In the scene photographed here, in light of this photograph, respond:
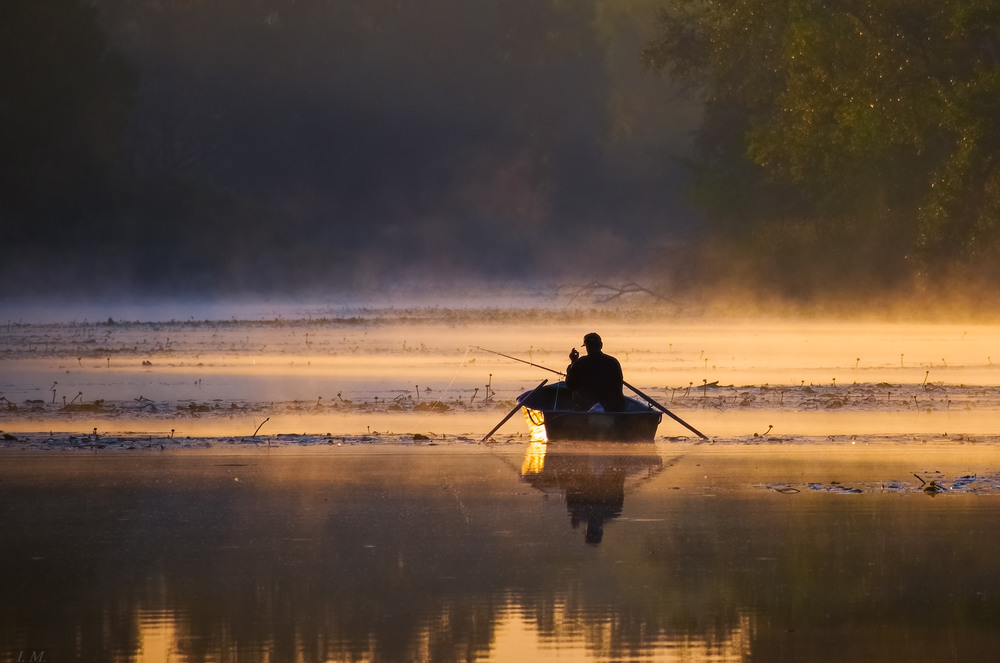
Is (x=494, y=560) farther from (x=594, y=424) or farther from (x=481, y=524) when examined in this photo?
(x=594, y=424)

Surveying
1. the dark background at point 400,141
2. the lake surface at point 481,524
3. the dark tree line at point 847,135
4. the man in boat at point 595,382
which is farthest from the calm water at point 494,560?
the dark background at point 400,141

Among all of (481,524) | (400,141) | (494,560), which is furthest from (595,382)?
(400,141)

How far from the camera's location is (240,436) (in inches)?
687

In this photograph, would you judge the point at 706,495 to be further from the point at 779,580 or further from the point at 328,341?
the point at 328,341

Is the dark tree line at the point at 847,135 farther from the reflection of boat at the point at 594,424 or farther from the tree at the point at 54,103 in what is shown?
the reflection of boat at the point at 594,424

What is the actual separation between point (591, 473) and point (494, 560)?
441cm

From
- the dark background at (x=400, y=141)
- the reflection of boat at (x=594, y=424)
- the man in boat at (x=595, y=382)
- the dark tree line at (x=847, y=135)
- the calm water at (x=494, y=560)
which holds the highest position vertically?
the dark background at (x=400, y=141)

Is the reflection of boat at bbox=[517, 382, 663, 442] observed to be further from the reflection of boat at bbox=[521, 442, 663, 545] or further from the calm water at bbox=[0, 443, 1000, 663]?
the calm water at bbox=[0, 443, 1000, 663]

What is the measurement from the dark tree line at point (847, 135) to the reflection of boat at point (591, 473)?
28500mm

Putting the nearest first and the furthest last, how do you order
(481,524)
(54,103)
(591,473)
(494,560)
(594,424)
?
(494,560) < (481,524) < (591,473) < (594,424) < (54,103)

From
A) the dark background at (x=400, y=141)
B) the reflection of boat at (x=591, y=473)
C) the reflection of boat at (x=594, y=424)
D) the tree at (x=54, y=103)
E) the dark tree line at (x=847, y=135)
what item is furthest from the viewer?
the dark background at (x=400, y=141)

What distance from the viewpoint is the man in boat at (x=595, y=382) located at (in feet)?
56.6

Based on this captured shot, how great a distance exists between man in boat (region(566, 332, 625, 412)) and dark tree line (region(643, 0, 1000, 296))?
27.6m

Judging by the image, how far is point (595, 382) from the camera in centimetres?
1731
